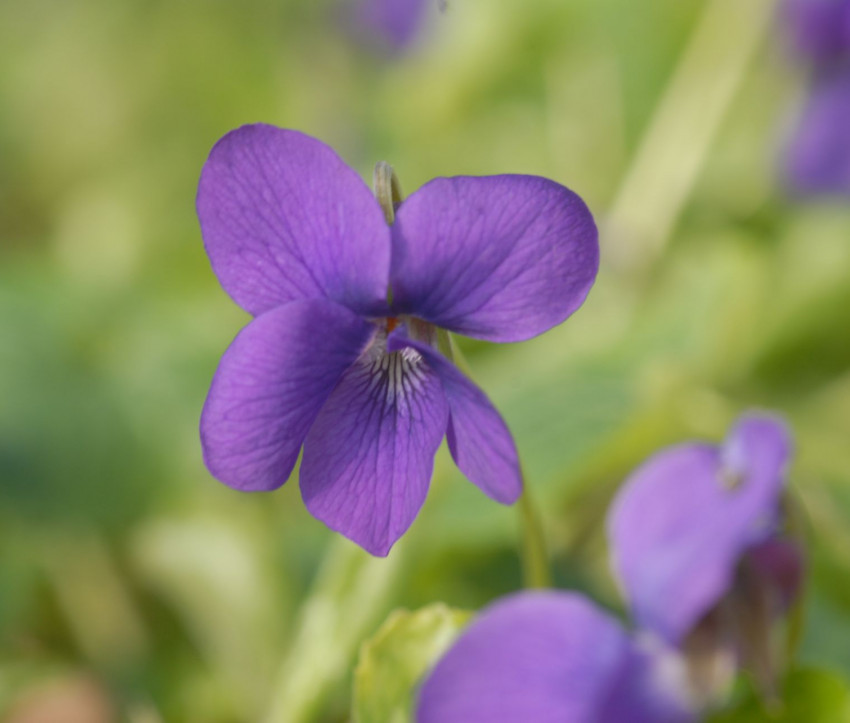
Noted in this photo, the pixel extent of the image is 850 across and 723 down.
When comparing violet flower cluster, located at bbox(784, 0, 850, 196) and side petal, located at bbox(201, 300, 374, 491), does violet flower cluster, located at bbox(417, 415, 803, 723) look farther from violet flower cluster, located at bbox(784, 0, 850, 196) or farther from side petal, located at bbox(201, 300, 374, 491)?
violet flower cluster, located at bbox(784, 0, 850, 196)

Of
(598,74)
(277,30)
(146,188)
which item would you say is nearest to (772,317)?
(598,74)

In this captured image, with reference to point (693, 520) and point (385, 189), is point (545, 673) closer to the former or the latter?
A: point (693, 520)

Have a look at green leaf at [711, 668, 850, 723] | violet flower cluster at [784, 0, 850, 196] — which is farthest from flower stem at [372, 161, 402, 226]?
violet flower cluster at [784, 0, 850, 196]

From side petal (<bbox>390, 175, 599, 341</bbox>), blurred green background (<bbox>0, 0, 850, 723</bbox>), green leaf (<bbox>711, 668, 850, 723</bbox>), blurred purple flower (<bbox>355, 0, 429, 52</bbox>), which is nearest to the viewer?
side petal (<bbox>390, 175, 599, 341</bbox>)

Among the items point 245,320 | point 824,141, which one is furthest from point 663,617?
point 824,141

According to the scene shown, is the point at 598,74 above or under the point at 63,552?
above

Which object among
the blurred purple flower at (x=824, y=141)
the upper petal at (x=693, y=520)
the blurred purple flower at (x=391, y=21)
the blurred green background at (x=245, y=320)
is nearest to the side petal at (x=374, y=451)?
the upper petal at (x=693, y=520)

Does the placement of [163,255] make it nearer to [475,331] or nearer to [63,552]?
[63,552]
